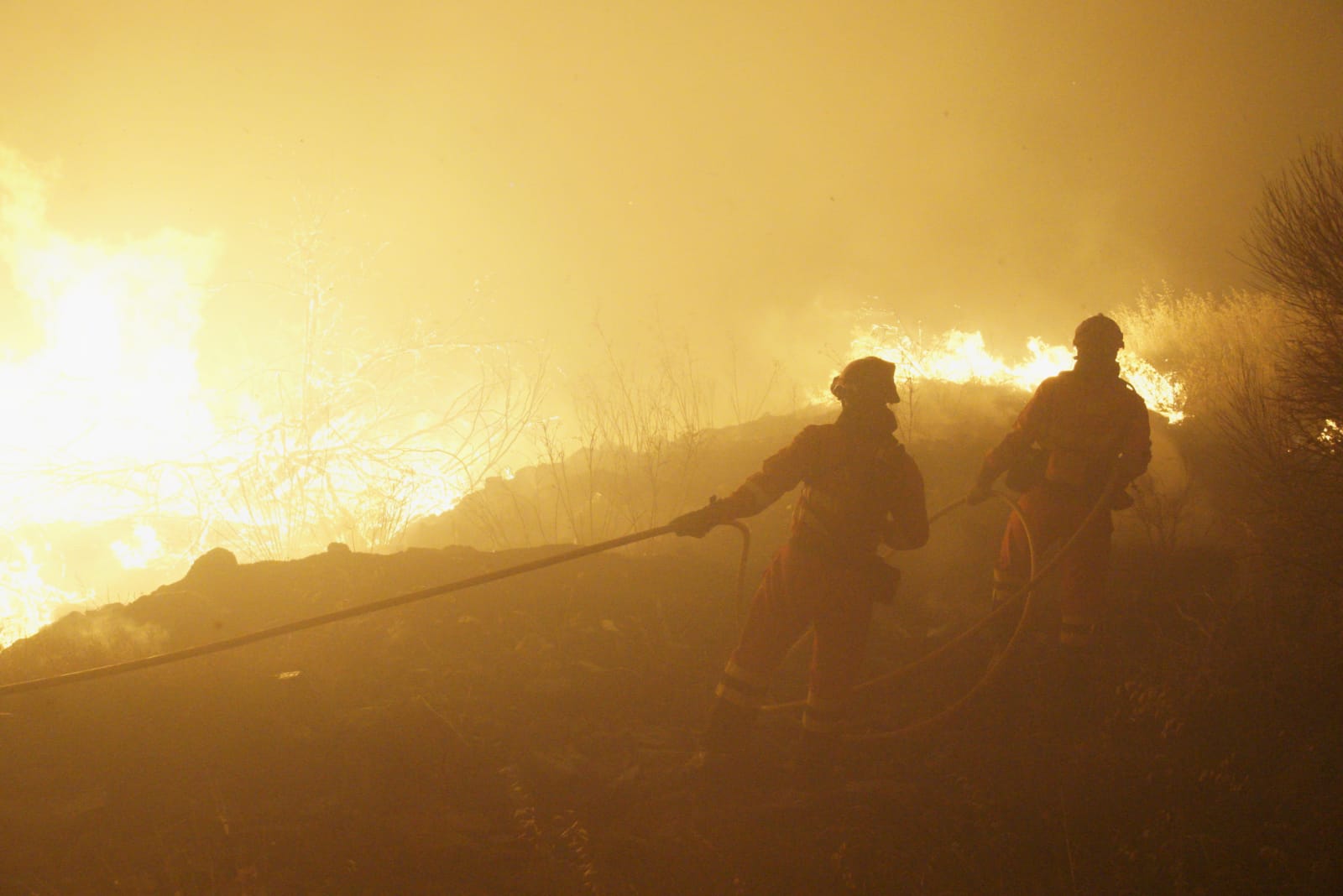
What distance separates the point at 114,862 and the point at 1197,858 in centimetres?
520

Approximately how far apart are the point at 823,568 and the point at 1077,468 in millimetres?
2552

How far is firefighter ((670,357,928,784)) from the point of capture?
14.6 feet

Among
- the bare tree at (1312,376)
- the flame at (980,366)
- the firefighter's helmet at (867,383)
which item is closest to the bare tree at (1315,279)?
the bare tree at (1312,376)

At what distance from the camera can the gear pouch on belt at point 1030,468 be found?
5934 millimetres

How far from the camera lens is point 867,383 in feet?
15.1

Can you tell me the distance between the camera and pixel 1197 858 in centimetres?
400

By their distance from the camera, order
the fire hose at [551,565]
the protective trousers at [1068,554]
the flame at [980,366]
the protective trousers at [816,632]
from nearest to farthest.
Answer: the fire hose at [551,565] → the protective trousers at [816,632] → the protective trousers at [1068,554] → the flame at [980,366]

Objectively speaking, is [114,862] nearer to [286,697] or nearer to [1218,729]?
[286,697]

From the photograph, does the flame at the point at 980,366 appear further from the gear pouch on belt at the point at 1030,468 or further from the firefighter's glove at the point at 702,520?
the firefighter's glove at the point at 702,520

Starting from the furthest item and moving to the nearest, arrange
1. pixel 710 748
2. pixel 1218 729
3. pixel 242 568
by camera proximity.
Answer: pixel 242 568
pixel 1218 729
pixel 710 748

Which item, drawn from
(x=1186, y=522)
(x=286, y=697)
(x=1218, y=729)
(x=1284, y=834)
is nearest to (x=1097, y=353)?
(x=1218, y=729)

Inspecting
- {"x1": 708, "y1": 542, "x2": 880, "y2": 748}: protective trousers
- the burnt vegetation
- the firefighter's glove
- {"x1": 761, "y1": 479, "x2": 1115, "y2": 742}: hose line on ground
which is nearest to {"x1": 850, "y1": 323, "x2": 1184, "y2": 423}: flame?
the burnt vegetation

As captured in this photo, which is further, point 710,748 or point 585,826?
point 710,748

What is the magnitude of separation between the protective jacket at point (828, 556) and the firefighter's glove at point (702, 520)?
5cm
